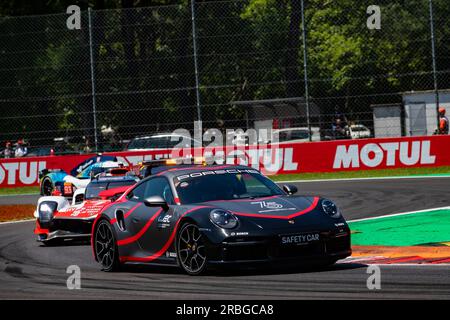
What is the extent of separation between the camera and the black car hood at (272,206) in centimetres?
1052

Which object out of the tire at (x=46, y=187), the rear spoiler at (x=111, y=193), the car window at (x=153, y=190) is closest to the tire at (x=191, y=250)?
the car window at (x=153, y=190)

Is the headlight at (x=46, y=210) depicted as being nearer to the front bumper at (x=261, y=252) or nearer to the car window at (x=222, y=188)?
the car window at (x=222, y=188)

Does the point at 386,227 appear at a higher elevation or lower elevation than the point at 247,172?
lower

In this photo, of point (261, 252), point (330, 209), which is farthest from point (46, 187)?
point (261, 252)

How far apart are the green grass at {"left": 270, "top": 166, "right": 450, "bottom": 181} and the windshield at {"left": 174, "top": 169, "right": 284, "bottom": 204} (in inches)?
565

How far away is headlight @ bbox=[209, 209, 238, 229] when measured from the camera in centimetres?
1034

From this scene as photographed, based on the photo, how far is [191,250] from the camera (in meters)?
10.7

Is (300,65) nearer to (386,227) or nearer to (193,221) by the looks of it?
(386,227)

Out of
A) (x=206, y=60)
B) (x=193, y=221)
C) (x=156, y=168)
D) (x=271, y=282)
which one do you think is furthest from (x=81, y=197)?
(x=206, y=60)

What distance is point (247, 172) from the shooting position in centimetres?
1173

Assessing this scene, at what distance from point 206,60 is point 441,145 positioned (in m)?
6.75

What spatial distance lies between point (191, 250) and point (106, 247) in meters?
1.87
